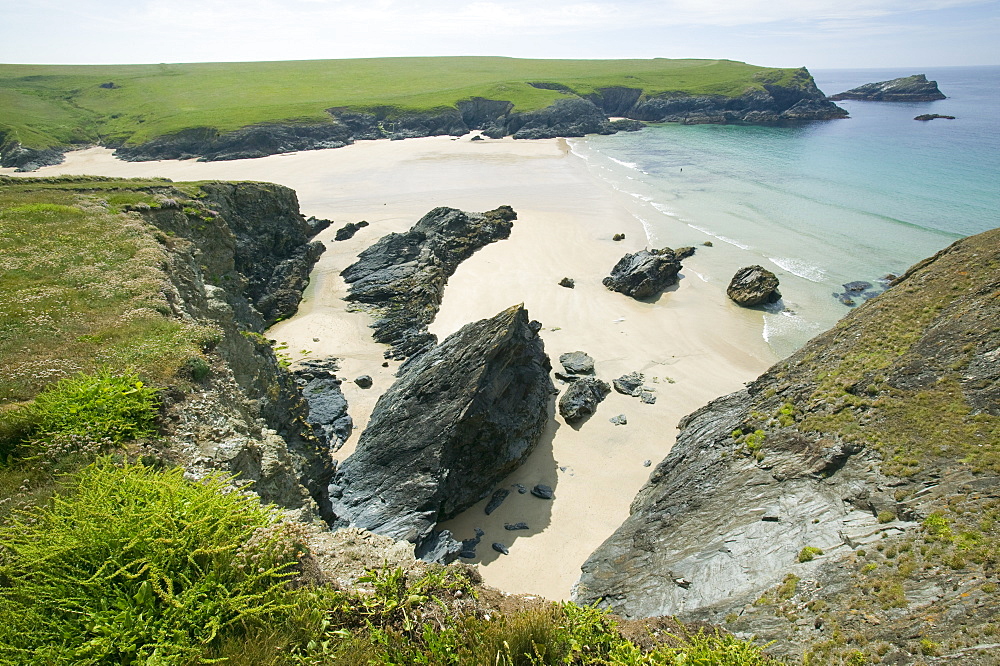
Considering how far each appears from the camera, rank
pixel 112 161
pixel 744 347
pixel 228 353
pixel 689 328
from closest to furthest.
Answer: pixel 228 353, pixel 744 347, pixel 689 328, pixel 112 161

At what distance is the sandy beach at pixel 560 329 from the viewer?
16.5 m

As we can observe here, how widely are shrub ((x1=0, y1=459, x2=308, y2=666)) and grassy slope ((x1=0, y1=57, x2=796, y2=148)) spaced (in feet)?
357

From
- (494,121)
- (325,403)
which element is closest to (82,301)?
(325,403)

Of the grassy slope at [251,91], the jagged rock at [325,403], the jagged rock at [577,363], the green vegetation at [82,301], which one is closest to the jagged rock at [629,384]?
the jagged rock at [577,363]

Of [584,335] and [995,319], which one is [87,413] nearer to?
[995,319]

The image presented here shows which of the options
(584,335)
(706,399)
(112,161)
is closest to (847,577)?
(706,399)

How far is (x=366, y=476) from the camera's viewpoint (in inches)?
681

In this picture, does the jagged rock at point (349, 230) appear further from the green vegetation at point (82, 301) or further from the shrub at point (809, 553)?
the shrub at point (809, 553)

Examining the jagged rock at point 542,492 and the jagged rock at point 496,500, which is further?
the jagged rock at point 542,492

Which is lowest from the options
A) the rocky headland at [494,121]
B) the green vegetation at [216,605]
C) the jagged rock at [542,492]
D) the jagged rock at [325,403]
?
the jagged rock at [542,492]

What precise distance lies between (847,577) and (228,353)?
51.0 feet

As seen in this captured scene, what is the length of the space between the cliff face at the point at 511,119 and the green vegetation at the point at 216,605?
327ft

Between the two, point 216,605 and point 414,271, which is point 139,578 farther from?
point 414,271

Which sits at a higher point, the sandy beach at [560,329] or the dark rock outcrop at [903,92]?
the dark rock outcrop at [903,92]
